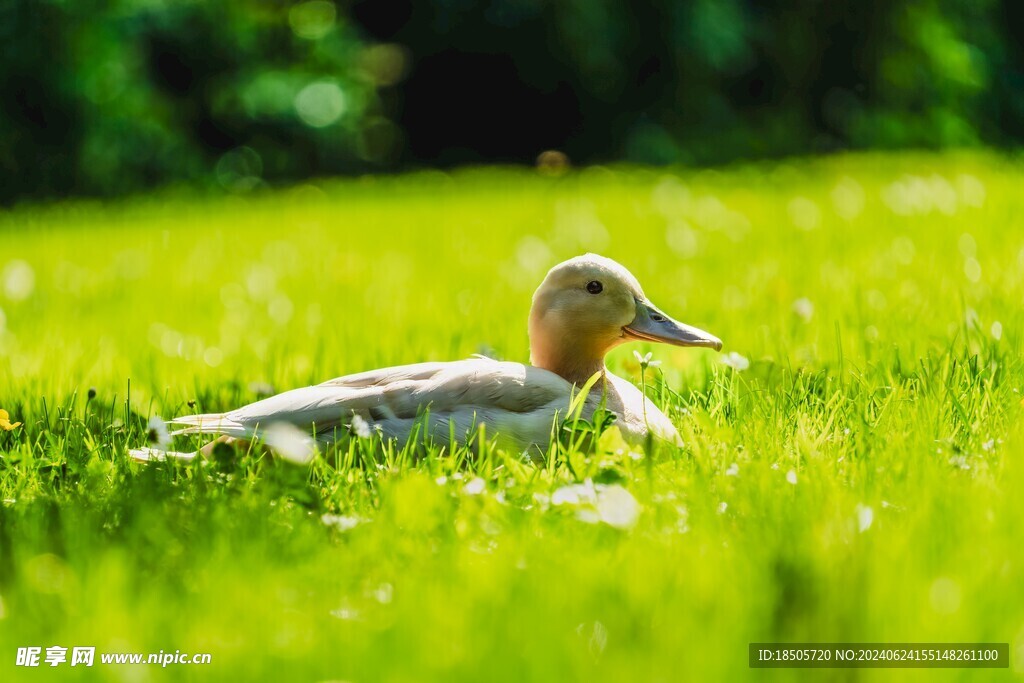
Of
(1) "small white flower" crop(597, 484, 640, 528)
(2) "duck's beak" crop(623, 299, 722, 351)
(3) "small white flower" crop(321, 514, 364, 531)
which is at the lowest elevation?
(3) "small white flower" crop(321, 514, 364, 531)

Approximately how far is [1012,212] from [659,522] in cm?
537

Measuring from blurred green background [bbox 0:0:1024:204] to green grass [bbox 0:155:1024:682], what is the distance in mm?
5802

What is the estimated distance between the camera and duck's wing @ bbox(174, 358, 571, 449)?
9.06 ft

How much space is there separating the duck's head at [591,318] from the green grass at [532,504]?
210 mm

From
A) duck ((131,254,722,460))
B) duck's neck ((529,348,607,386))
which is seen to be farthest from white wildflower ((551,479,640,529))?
duck's neck ((529,348,607,386))

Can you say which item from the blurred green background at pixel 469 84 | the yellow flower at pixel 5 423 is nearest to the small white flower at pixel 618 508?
the yellow flower at pixel 5 423

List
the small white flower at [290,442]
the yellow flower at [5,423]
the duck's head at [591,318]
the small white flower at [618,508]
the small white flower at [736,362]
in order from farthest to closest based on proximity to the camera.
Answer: the small white flower at [736,362], the duck's head at [591,318], the yellow flower at [5,423], the small white flower at [290,442], the small white flower at [618,508]

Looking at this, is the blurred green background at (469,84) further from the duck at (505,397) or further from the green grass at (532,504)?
the duck at (505,397)

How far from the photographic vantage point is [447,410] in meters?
2.81

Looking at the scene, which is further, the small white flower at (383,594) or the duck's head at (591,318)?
the duck's head at (591,318)

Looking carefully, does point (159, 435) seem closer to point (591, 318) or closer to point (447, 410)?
point (447, 410)

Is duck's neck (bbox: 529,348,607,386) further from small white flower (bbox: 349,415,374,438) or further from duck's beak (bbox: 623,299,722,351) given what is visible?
small white flower (bbox: 349,415,374,438)

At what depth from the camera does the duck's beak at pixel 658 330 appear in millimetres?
3068

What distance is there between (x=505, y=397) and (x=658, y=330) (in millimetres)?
495
